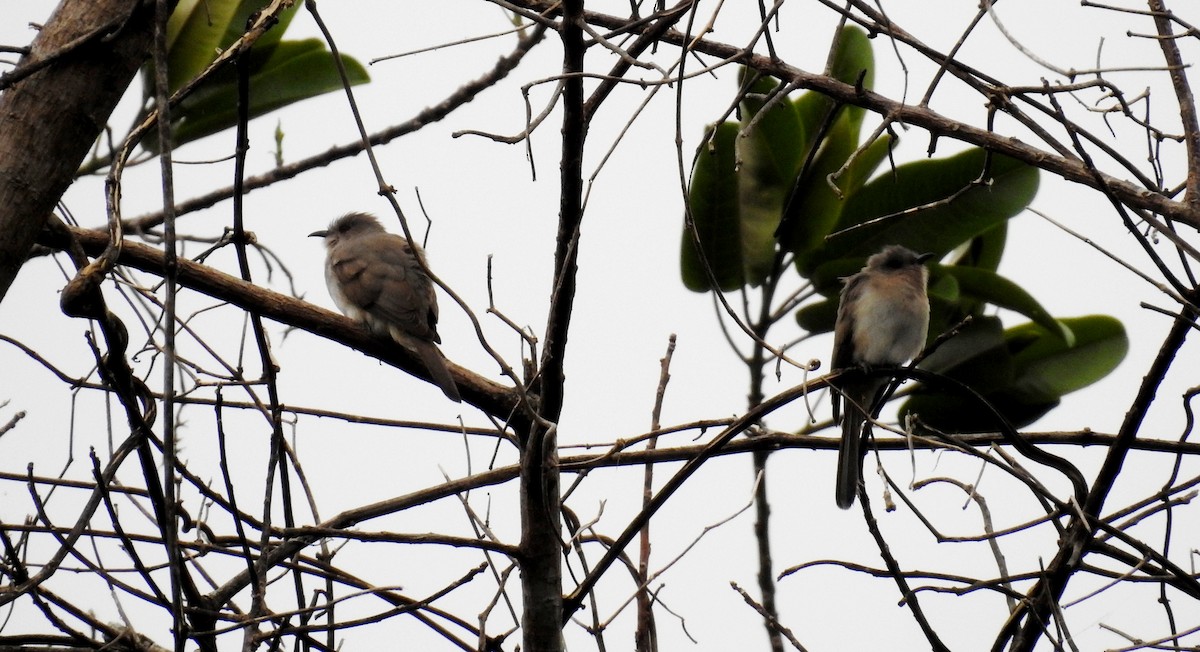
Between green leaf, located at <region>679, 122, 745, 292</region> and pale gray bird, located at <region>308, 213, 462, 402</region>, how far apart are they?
125cm

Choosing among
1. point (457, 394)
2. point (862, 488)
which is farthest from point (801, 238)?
point (862, 488)

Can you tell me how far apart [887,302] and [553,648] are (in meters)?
3.23

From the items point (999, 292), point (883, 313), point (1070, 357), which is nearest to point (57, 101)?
point (883, 313)

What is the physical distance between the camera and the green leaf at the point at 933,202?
4953 millimetres

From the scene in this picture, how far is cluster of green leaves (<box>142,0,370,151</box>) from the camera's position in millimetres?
5125

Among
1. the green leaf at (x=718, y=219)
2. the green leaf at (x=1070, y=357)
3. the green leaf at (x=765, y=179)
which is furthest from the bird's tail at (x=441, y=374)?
the green leaf at (x=1070, y=357)

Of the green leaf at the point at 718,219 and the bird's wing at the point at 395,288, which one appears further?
the bird's wing at the point at 395,288

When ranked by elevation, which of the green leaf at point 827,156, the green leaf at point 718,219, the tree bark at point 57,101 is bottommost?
the tree bark at point 57,101

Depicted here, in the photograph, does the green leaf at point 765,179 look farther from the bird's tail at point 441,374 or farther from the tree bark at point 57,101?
the tree bark at point 57,101

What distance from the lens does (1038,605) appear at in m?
2.78

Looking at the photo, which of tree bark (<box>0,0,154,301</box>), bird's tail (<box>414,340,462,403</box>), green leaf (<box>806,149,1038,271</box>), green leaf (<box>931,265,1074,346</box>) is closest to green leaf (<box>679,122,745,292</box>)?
green leaf (<box>806,149,1038,271</box>)

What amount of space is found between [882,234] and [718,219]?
36.8 inches

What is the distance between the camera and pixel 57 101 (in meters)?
2.21

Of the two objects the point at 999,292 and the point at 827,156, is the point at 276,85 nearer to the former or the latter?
the point at 827,156
